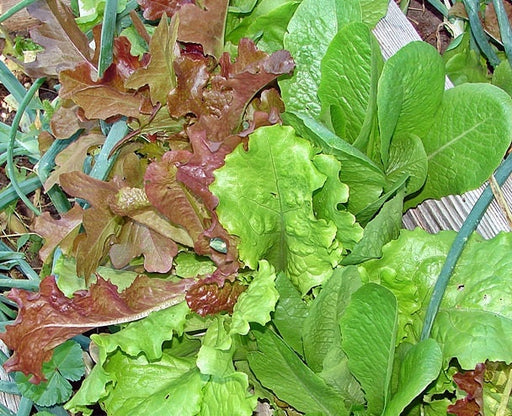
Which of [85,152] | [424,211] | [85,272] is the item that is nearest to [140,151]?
[85,152]

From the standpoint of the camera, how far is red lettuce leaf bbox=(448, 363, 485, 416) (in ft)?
2.90

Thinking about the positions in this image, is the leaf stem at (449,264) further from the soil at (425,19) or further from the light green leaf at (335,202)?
the soil at (425,19)

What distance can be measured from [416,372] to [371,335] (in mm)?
74

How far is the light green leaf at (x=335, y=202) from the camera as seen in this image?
926 mm

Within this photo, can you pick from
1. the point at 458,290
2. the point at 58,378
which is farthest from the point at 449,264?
the point at 58,378

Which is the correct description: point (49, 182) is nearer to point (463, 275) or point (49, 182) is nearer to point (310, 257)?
point (310, 257)

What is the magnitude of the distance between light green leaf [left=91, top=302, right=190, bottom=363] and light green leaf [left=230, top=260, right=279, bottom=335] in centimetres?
9

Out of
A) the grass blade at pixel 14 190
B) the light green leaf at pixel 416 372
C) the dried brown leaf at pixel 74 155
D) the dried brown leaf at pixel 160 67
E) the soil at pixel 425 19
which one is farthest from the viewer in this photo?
the soil at pixel 425 19

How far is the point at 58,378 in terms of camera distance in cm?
118

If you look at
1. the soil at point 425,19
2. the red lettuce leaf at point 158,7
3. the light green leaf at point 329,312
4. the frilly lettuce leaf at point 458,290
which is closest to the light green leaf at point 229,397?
the light green leaf at point 329,312

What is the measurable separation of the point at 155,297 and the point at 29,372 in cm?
19

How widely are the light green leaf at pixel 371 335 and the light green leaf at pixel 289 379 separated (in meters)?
0.05

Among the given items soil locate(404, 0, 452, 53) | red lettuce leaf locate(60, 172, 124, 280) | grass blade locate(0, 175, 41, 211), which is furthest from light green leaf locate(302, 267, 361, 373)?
soil locate(404, 0, 452, 53)

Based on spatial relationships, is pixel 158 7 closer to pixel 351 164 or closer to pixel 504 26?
pixel 351 164
